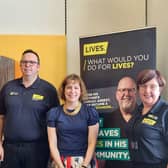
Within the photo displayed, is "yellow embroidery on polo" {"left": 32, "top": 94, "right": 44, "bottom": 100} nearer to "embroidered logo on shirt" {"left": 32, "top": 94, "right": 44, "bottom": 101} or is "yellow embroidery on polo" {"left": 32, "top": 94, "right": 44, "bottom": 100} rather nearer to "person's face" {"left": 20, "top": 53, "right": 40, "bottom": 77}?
"embroidered logo on shirt" {"left": 32, "top": 94, "right": 44, "bottom": 101}

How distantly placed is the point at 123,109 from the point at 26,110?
878 mm

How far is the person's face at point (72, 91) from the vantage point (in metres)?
2.91

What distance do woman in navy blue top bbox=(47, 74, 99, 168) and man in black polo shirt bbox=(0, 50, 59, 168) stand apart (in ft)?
0.53

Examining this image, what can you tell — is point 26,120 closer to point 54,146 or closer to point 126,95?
point 54,146

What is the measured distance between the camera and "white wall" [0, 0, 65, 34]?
387cm

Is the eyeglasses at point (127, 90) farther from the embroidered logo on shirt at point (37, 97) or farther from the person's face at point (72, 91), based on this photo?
the embroidered logo on shirt at point (37, 97)

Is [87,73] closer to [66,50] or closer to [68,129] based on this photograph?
[66,50]

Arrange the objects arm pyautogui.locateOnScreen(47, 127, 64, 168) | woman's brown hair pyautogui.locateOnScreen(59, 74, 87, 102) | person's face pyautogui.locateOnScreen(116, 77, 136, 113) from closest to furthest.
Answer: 1. arm pyautogui.locateOnScreen(47, 127, 64, 168)
2. woman's brown hair pyautogui.locateOnScreen(59, 74, 87, 102)
3. person's face pyautogui.locateOnScreen(116, 77, 136, 113)

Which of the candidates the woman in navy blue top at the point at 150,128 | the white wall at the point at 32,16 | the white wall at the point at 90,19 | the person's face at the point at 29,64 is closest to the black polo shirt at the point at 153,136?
the woman in navy blue top at the point at 150,128

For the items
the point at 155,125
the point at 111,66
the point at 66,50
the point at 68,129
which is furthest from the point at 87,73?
the point at 155,125

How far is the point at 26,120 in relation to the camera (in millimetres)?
2992

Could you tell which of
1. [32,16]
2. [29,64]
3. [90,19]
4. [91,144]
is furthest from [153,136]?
[32,16]

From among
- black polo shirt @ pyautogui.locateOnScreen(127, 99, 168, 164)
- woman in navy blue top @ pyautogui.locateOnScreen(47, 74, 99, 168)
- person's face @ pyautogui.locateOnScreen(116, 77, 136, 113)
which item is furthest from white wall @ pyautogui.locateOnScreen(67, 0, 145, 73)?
black polo shirt @ pyautogui.locateOnScreen(127, 99, 168, 164)

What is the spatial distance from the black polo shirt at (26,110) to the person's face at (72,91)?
0.26m
